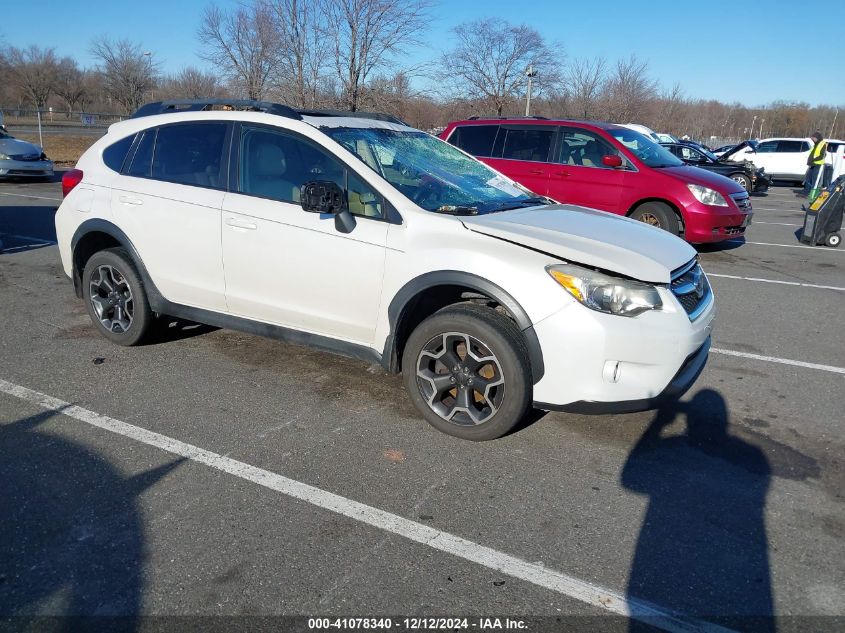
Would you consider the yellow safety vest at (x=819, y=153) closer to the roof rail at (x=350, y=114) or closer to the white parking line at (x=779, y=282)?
the white parking line at (x=779, y=282)

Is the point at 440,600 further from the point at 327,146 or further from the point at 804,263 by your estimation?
the point at 804,263

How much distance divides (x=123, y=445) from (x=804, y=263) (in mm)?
9664

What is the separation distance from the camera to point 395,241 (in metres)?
3.94

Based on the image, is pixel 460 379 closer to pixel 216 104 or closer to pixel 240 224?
pixel 240 224

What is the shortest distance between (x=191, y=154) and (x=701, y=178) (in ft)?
24.7

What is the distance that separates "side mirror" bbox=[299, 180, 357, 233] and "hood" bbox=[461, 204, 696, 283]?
71 cm

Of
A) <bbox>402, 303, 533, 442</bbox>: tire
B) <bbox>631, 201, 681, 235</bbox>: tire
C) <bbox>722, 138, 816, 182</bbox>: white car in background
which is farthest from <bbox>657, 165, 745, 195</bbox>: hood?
<bbox>722, 138, 816, 182</bbox>: white car in background

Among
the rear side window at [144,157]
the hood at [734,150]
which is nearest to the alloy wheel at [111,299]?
the rear side window at [144,157]

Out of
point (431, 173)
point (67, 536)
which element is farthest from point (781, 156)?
point (67, 536)

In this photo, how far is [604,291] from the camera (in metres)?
3.51

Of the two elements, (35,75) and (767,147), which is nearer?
(767,147)

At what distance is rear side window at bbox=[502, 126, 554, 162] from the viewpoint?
33.0 feet

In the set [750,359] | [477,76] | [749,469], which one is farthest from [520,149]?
[477,76]

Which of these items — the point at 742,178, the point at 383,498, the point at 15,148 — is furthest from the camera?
the point at 742,178
